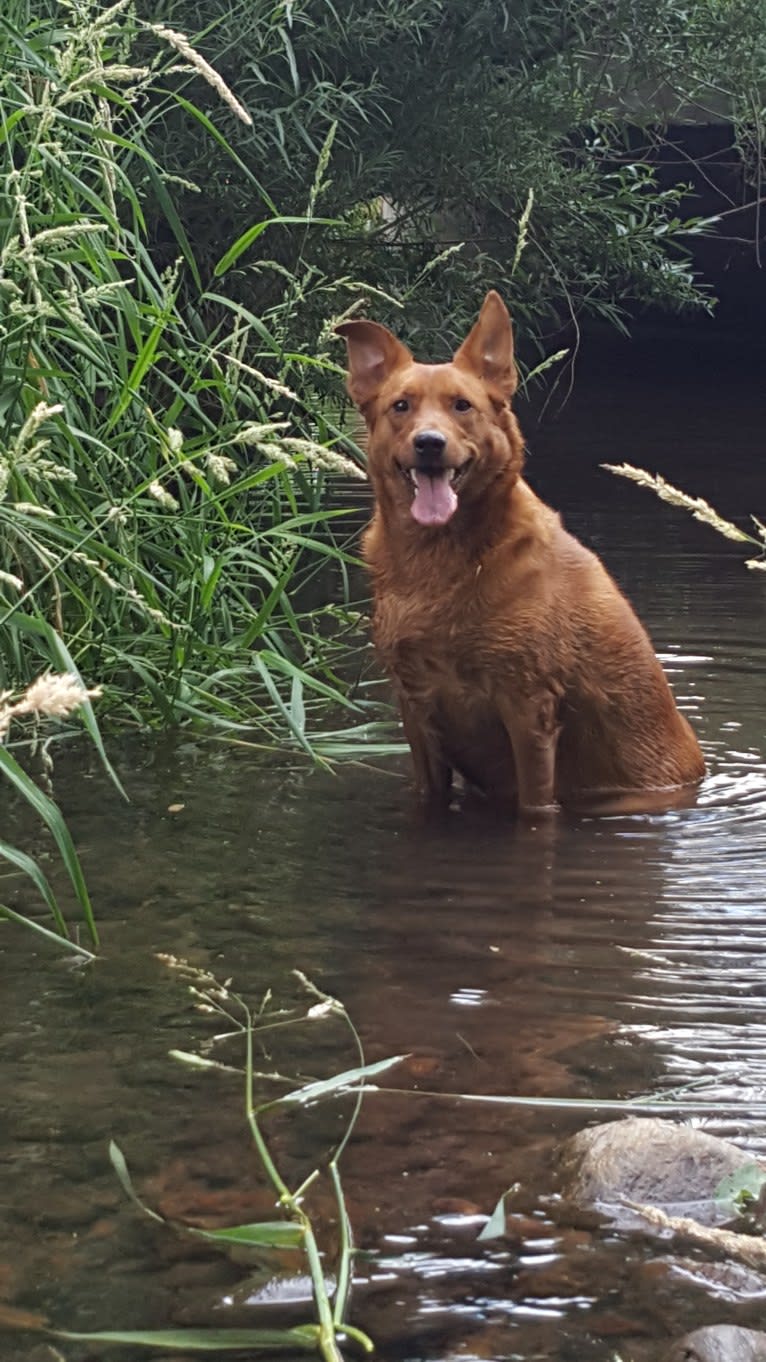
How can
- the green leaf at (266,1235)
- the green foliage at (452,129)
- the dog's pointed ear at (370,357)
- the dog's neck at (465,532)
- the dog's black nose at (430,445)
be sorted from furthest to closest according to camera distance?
the green foliage at (452,129), the dog's pointed ear at (370,357), the dog's neck at (465,532), the dog's black nose at (430,445), the green leaf at (266,1235)

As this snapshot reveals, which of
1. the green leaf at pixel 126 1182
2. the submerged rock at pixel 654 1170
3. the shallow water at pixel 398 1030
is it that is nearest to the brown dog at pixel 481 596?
the shallow water at pixel 398 1030

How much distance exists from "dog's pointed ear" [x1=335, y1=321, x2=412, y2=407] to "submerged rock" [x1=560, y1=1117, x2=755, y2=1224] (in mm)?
2914

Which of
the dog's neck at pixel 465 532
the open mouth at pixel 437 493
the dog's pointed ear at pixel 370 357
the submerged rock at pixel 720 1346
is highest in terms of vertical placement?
the dog's pointed ear at pixel 370 357

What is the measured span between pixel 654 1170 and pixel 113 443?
316 cm

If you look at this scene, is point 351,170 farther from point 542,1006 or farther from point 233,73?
point 542,1006

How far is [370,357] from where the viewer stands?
538 cm

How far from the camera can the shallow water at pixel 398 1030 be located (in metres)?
2.60

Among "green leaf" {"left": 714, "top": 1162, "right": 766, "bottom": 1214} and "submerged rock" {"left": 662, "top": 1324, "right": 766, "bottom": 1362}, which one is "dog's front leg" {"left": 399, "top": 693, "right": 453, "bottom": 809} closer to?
"green leaf" {"left": 714, "top": 1162, "right": 766, "bottom": 1214}

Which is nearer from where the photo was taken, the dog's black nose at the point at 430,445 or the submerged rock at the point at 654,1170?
the submerged rock at the point at 654,1170

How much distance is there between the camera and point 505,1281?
104 inches

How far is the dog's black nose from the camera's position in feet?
16.4

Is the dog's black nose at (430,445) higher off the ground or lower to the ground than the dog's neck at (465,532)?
higher

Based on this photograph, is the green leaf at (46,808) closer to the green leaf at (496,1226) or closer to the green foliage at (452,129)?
the green leaf at (496,1226)

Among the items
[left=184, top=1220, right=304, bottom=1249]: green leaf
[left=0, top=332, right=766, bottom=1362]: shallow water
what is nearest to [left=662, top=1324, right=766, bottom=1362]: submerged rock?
[left=0, top=332, right=766, bottom=1362]: shallow water
